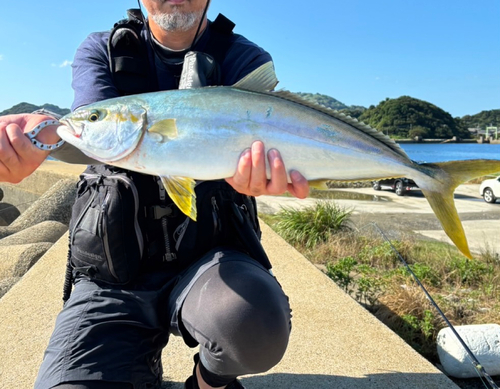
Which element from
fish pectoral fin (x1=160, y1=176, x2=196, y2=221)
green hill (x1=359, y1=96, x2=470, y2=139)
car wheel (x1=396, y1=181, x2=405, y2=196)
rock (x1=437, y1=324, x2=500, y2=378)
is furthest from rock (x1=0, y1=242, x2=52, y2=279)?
green hill (x1=359, y1=96, x2=470, y2=139)

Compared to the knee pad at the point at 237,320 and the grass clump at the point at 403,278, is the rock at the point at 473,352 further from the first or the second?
the knee pad at the point at 237,320

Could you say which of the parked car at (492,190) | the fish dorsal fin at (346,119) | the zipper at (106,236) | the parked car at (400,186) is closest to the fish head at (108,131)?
the zipper at (106,236)

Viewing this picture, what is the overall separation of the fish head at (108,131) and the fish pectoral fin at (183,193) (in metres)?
0.26

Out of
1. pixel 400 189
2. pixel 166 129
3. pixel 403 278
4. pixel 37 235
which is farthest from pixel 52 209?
pixel 400 189

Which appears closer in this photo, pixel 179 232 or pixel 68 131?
pixel 68 131

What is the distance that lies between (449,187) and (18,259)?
539 centimetres

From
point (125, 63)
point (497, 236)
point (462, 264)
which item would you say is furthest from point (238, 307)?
point (497, 236)

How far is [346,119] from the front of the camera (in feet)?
7.75

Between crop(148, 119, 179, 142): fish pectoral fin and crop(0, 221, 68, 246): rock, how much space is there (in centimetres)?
575

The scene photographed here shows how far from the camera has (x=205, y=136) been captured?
218 centimetres

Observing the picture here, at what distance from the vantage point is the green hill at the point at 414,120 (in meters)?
89.8

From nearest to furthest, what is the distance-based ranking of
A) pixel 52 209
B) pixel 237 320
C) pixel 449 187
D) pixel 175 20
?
pixel 237 320
pixel 449 187
pixel 175 20
pixel 52 209

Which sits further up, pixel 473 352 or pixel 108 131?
pixel 108 131

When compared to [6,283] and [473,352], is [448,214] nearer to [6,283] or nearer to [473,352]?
[473,352]
